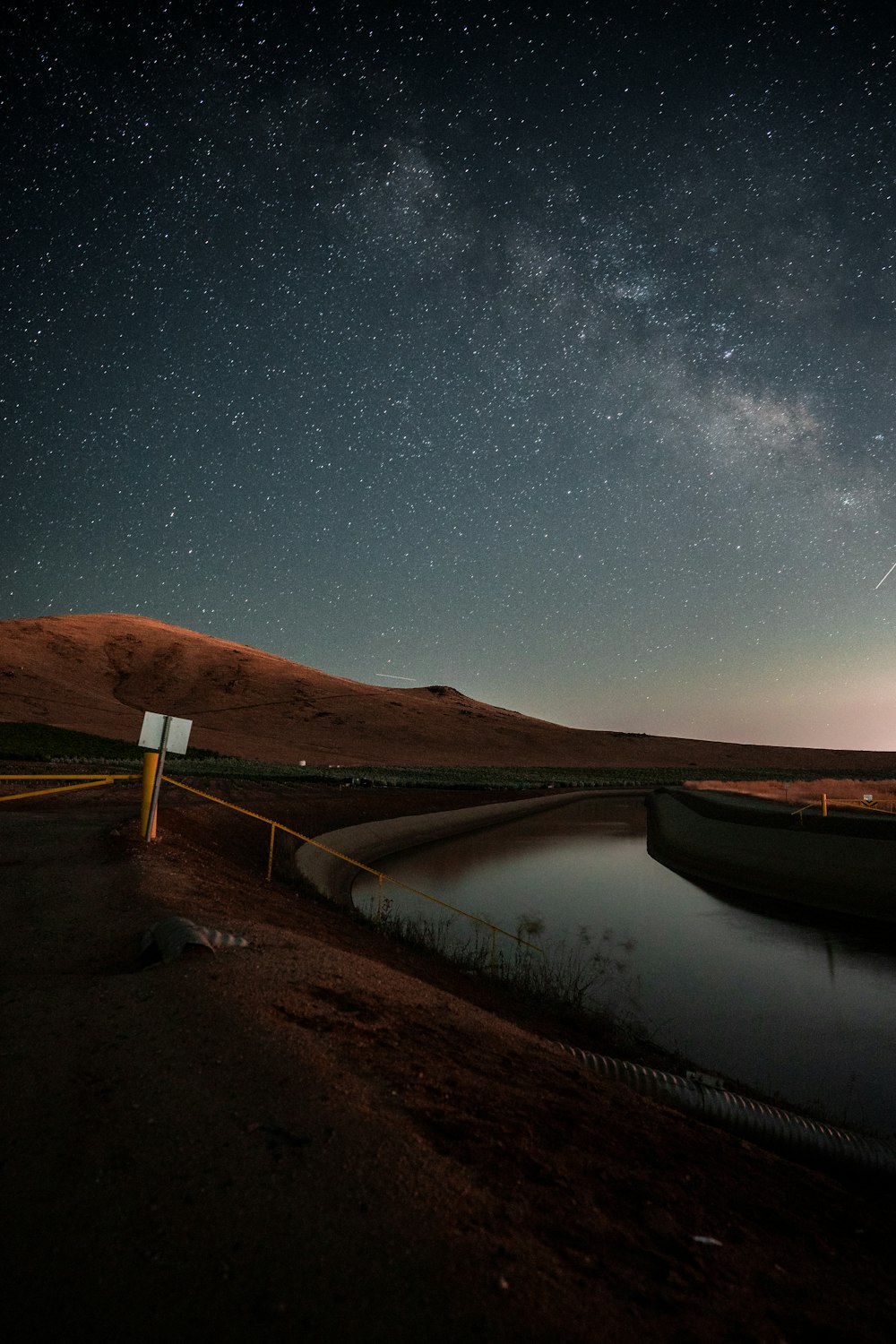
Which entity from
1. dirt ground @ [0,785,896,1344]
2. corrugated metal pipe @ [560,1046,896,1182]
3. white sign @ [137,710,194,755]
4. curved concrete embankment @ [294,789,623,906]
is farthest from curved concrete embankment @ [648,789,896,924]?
white sign @ [137,710,194,755]

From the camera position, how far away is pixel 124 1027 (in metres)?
4.32

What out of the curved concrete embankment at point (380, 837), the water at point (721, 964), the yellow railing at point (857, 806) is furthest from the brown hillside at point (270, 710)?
the yellow railing at point (857, 806)

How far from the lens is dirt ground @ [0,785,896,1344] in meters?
2.25

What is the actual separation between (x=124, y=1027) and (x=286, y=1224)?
2246 millimetres

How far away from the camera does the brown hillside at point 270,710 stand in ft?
282

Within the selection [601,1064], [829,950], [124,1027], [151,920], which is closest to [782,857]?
[829,950]

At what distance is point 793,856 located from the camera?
68.3 ft

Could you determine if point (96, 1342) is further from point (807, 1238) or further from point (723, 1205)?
point (807, 1238)

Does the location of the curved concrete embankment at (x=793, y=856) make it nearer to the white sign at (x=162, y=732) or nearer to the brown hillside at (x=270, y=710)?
the white sign at (x=162, y=732)

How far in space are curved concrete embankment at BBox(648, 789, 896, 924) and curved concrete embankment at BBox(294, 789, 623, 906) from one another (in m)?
9.96

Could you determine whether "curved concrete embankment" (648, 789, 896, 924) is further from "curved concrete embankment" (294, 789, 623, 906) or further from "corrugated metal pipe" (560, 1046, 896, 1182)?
"corrugated metal pipe" (560, 1046, 896, 1182)

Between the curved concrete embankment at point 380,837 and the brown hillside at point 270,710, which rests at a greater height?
the brown hillside at point 270,710

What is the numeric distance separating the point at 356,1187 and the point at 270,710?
107049 millimetres

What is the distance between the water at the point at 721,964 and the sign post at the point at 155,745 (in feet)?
22.9
